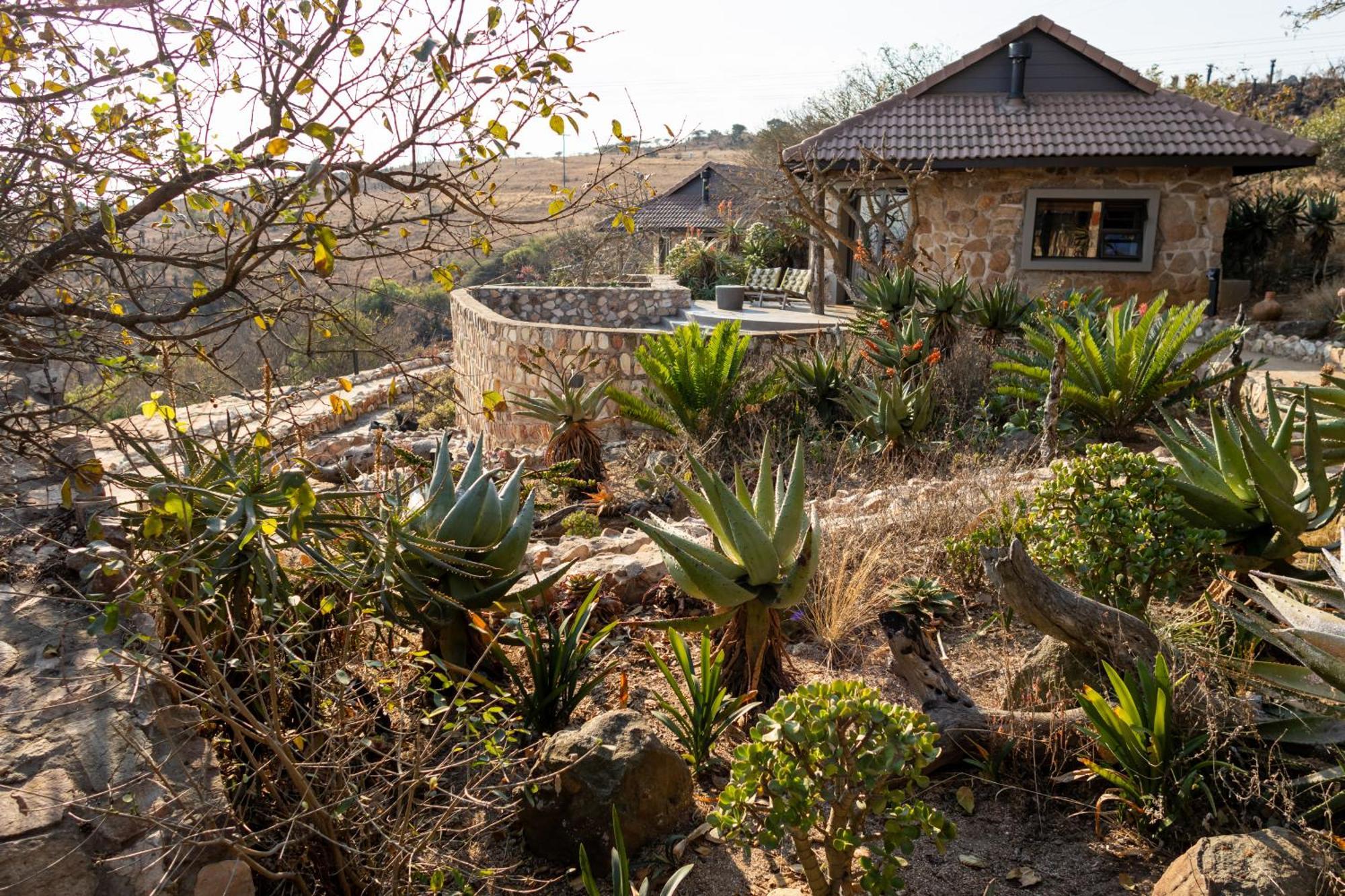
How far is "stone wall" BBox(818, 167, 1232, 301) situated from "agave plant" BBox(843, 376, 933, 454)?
719cm

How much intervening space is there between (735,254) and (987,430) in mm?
17641

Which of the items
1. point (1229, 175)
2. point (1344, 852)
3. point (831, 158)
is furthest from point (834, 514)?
point (1229, 175)

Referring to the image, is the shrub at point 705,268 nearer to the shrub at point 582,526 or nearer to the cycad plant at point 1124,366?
the cycad plant at point 1124,366

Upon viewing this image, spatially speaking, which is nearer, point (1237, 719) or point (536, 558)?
point (1237, 719)

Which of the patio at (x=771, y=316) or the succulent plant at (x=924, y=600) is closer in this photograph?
the succulent plant at (x=924, y=600)

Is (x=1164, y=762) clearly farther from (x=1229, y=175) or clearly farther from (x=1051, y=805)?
(x=1229, y=175)

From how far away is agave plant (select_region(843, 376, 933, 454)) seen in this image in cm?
→ 767

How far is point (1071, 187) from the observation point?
15.1 metres

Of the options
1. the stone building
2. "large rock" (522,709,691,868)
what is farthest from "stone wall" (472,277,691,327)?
"large rock" (522,709,691,868)

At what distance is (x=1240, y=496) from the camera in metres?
3.89

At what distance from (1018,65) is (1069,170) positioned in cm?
259

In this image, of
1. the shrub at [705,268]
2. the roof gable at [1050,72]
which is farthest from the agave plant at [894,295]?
the shrub at [705,268]

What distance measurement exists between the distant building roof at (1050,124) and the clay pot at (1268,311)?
76.8 inches

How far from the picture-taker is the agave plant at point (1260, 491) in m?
3.65
